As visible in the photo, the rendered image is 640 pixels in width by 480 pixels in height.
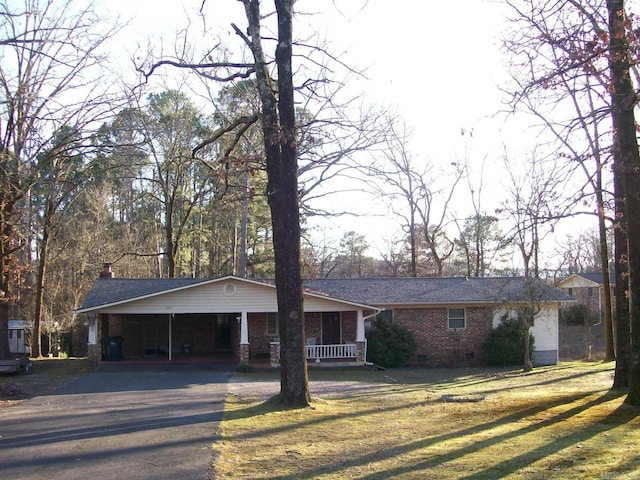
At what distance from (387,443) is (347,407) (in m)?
4.06

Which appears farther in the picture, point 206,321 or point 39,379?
point 206,321

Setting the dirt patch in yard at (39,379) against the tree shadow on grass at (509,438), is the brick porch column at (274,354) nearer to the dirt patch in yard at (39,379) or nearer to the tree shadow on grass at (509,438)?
the dirt patch in yard at (39,379)

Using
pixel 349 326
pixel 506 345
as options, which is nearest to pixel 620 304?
pixel 506 345

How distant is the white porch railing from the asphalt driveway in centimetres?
840

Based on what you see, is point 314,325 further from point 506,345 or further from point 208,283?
point 506,345

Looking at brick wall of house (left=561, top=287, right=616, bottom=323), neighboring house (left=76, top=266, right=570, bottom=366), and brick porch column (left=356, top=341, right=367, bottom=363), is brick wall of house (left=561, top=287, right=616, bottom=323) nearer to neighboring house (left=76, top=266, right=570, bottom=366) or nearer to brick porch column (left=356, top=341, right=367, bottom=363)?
neighboring house (left=76, top=266, right=570, bottom=366)

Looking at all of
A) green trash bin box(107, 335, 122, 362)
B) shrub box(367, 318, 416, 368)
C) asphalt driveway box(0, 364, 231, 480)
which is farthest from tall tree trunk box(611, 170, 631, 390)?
green trash bin box(107, 335, 122, 362)

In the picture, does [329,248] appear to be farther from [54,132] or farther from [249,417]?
[249,417]

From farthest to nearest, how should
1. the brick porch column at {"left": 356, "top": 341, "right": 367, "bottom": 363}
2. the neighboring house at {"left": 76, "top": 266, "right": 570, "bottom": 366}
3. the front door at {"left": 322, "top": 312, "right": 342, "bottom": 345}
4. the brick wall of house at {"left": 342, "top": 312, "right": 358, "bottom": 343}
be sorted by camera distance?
1. the front door at {"left": 322, "top": 312, "right": 342, "bottom": 345}
2. the brick wall of house at {"left": 342, "top": 312, "right": 358, "bottom": 343}
3. the brick porch column at {"left": 356, "top": 341, "right": 367, "bottom": 363}
4. the neighboring house at {"left": 76, "top": 266, "right": 570, "bottom": 366}

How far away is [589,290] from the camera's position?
51.9m

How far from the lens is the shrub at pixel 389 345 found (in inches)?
1103

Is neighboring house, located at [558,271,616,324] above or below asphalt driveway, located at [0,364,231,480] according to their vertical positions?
above

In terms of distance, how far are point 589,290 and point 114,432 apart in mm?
47845

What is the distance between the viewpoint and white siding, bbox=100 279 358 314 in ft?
84.2
